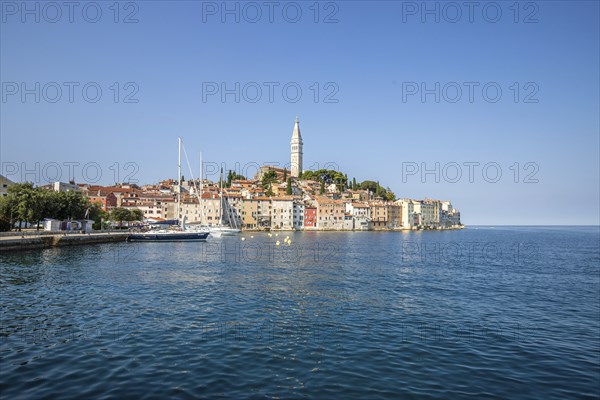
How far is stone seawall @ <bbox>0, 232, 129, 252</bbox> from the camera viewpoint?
4138 cm

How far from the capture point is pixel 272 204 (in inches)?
5364

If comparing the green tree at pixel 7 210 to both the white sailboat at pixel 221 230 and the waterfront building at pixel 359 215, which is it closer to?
the white sailboat at pixel 221 230

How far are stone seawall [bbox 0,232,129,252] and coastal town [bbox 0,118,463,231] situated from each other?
2747cm

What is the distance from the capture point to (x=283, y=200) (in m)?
136

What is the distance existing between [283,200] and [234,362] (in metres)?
126

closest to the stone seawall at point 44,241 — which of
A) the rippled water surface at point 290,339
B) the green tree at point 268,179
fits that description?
the rippled water surface at point 290,339

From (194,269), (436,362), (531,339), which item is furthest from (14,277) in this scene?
(531,339)

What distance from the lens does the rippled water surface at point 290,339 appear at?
9625 mm

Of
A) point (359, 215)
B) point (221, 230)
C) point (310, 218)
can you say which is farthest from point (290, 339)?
point (359, 215)

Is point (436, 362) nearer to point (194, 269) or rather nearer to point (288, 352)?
point (288, 352)

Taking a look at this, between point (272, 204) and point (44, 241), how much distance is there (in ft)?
301

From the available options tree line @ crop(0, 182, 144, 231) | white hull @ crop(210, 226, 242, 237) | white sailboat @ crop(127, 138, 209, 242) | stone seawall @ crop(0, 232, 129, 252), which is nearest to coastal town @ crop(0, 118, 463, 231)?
white hull @ crop(210, 226, 242, 237)

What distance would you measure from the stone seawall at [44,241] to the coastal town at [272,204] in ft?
90.1

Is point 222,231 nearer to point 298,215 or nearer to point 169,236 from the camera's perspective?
point 169,236
